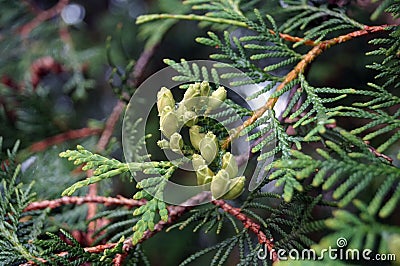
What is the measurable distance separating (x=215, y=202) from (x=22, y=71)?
0.88 m

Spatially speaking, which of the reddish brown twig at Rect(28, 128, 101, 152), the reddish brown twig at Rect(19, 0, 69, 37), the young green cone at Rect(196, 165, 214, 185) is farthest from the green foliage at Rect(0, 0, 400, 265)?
the reddish brown twig at Rect(19, 0, 69, 37)

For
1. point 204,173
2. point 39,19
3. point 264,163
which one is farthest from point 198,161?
point 39,19

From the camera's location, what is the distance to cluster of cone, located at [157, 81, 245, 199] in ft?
1.81

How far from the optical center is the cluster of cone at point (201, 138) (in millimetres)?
552

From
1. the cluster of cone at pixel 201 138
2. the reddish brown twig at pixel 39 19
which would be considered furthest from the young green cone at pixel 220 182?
the reddish brown twig at pixel 39 19

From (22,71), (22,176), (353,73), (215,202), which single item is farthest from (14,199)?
(353,73)

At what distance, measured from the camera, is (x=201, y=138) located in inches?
22.7

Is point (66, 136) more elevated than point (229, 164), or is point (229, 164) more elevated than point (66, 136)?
point (229, 164)

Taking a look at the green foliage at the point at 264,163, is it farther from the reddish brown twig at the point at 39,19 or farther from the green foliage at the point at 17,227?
the reddish brown twig at the point at 39,19

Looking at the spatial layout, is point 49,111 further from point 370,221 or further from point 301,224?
point 370,221

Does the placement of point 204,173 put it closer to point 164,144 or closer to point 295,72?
point 164,144

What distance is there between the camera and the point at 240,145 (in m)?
0.83

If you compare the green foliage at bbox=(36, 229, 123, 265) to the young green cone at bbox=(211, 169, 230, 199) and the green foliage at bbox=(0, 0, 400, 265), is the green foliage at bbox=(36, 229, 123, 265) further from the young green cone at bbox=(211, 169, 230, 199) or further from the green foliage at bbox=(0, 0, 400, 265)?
the young green cone at bbox=(211, 169, 230, 199)

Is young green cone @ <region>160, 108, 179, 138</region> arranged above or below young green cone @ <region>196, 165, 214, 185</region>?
above
